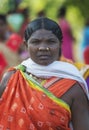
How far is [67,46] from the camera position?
12977 millimetres

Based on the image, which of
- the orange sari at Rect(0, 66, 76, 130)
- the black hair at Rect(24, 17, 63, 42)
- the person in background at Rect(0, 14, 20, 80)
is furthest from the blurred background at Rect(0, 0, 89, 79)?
the orange sari at Rect(0, 66, 76, 130)

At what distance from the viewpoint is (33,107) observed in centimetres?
596

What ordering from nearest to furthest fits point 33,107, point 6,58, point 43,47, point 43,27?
point 33,107 < point 43,47 < point 43,27 < point 6,58

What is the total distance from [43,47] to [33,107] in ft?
1.67

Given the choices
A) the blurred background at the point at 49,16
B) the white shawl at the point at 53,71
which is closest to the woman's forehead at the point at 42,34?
the white shawl at the point at 53,71

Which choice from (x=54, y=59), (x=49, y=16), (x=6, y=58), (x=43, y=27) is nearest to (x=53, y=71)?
(x=54, y=59)

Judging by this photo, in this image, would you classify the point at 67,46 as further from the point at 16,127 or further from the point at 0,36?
the point at 16,127

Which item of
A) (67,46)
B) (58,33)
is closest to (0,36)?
(67,46)

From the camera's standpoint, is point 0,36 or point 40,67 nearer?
point 40,67

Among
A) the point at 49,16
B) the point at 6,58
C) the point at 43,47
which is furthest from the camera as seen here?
the point at 49,16

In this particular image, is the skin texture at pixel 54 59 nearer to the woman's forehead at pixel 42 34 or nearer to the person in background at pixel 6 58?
the woman's forehead at pixel 42 34

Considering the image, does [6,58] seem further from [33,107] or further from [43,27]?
[33,107]

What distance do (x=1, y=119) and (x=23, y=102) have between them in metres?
0.22

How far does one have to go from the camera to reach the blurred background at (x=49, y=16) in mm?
12855
